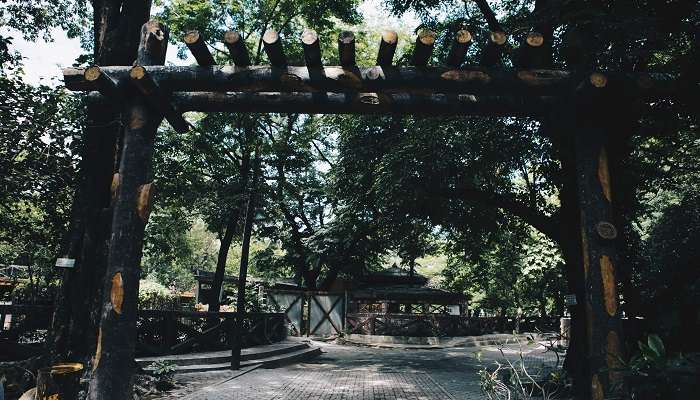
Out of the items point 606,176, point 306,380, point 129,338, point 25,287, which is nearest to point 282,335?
point 306,380

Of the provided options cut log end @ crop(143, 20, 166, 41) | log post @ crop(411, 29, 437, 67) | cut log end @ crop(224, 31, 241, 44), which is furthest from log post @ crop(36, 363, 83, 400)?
log post @ crop(411, 29, 437, 67)

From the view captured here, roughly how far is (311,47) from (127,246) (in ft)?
9.27

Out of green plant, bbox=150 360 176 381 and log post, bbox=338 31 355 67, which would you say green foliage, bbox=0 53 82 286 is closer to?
green plant, bbox=150 360 176 381

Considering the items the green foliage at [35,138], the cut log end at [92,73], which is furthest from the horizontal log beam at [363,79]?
the green foliage at [35,138]

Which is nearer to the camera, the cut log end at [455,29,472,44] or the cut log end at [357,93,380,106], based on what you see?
the cut log end at [455,29,472,44]

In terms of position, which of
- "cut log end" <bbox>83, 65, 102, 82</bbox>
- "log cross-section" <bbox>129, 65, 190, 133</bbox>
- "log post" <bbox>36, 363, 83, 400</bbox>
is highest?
"cut log end" <bbox>83, 65, 102, 82</bbox>

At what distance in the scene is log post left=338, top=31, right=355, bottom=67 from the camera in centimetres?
460

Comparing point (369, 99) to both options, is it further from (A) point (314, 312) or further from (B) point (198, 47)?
(A) point (314, 312)

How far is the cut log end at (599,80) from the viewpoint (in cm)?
465

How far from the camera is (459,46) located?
15.4ft

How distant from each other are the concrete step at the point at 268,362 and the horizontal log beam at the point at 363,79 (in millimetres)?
6372

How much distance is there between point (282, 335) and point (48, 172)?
11674 millimetres

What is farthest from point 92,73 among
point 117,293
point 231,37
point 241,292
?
point 241,292

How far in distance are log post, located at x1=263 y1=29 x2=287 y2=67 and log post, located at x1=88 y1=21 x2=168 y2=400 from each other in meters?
1.35
